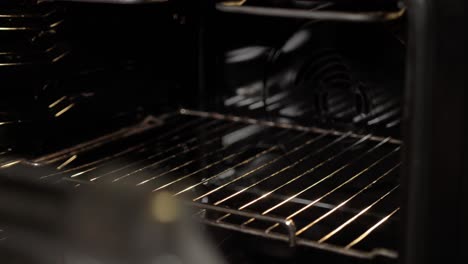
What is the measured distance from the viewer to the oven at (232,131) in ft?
2.45

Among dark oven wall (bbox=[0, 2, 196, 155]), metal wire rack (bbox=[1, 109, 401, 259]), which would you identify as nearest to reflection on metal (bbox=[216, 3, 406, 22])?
metal wire rack (bbox=[1, 109, 401, 259])

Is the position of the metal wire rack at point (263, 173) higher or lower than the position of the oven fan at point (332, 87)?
lower

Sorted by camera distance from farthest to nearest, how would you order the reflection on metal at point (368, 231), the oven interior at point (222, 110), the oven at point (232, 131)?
1. the oven interior at point (222, 110)
2. the reflection on metal at point (368, 231)
3. the oven at point (232, 131)

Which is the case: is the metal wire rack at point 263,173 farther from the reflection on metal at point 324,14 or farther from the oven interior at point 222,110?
the reflection on metal at point 324,14

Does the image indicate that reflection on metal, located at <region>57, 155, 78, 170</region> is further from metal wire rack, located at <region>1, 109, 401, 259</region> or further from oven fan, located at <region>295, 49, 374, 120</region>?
oven fan, located at <region>295, 49, 374, 120</region>

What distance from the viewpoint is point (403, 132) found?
74cm

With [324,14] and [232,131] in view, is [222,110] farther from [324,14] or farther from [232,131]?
[324,14]

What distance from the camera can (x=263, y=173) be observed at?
1.20 metres

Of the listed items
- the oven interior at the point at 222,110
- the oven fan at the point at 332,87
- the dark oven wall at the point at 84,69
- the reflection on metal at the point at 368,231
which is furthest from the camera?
the oven fan at the point at 332,87

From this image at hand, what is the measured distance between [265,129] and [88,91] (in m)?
0.36

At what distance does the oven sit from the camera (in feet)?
2.45

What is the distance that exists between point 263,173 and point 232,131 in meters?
0.25

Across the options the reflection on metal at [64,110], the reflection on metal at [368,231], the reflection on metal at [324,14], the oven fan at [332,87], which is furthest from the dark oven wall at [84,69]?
the reflection on metal at [368,231]

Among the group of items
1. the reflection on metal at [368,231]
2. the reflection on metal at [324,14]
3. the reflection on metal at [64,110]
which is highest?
the reflection on metal at [324,14]
